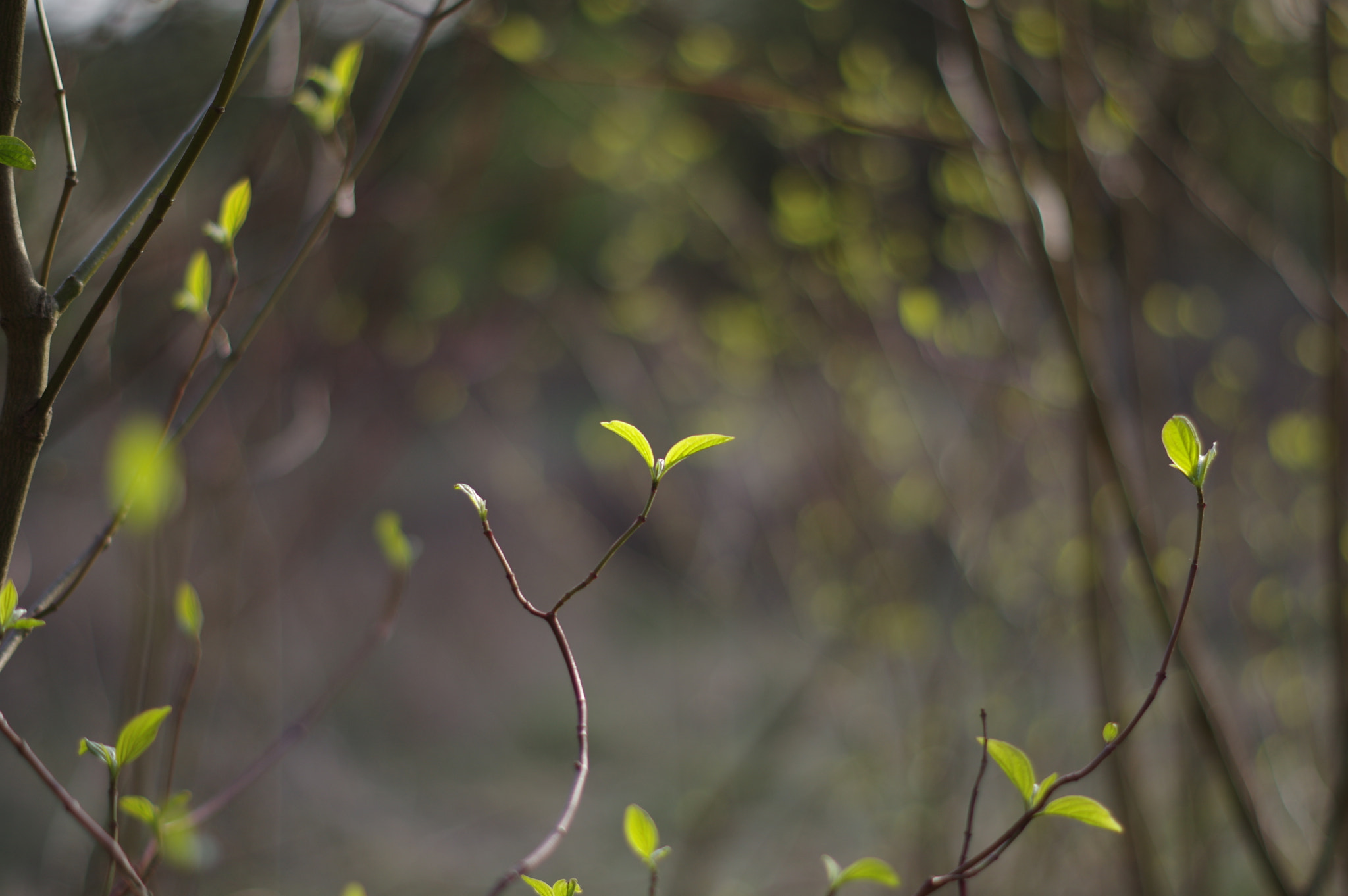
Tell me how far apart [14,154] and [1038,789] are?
0.53 m

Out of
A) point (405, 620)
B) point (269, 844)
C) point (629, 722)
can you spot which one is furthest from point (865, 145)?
point (405, 620)

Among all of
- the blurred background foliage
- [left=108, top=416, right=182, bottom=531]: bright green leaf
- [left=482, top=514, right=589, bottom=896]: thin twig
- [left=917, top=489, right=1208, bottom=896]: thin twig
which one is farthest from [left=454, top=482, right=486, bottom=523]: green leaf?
the blurred background foliage

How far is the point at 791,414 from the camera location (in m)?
2.08

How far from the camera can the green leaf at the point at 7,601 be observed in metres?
0.39

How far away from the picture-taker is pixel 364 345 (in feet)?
7.39

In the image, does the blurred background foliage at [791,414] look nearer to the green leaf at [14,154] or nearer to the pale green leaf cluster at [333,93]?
the pale green leaf cluster at [333,93]

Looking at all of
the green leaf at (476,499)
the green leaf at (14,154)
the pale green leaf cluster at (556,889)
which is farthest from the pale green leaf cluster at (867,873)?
the green leaf at (14,154)

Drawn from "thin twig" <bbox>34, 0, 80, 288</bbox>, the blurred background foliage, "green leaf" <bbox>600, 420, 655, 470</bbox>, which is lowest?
the blurred background foliage

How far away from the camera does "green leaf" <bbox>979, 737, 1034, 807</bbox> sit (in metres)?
0.42

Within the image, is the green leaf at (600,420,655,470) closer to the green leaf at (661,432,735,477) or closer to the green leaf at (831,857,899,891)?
the green leaf at (661,432,735,477)

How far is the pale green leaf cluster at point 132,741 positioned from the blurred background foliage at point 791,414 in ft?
1.33

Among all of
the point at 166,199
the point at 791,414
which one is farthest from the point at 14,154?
the point at 791,414

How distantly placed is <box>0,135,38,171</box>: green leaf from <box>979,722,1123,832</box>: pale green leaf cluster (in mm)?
470

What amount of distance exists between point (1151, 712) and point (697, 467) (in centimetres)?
158
